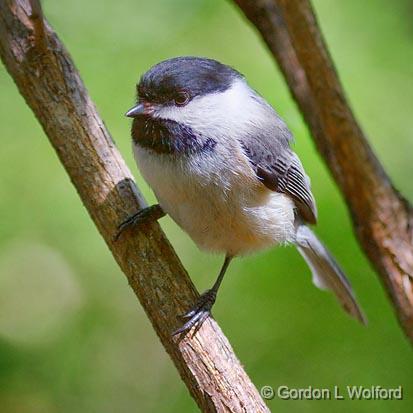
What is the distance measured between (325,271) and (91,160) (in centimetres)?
96

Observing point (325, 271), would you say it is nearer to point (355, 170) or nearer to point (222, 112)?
point (355, 170)

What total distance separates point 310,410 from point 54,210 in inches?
44.7

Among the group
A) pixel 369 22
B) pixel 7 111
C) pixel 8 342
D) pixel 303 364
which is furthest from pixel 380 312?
pixel 7 111

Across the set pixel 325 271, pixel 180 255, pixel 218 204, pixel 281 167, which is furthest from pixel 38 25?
pixel 325 271

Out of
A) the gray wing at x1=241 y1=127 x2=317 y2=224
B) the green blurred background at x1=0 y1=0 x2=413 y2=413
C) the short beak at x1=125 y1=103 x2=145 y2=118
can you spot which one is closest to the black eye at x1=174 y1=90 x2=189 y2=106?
the short beak at x1=125 y1=103 x2=145 y2=118

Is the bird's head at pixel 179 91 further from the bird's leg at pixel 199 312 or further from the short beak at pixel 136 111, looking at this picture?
the bird's leg at pixel 199 312

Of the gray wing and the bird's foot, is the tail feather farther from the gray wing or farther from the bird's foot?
the bird's foot

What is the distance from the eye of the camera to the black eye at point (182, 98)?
224 cm

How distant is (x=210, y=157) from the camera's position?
2254mm

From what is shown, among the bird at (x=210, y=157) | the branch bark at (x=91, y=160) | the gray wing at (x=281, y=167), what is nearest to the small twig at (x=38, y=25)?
the branch bark at (x=91, y=160)

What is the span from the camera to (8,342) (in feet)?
8.69

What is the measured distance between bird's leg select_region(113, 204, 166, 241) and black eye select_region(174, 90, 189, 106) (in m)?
0.33

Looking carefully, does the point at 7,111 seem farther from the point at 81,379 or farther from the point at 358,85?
the point at 358,85

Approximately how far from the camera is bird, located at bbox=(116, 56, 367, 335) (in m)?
2.24
